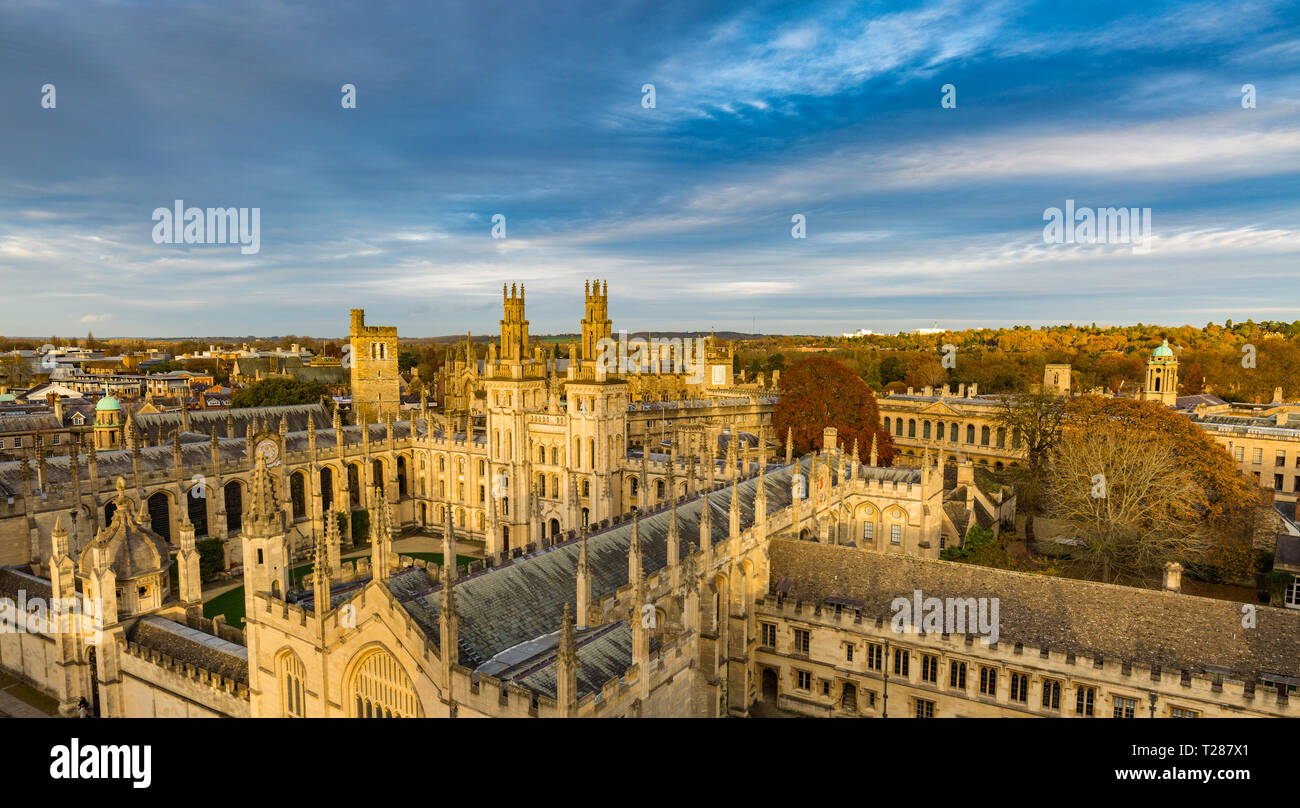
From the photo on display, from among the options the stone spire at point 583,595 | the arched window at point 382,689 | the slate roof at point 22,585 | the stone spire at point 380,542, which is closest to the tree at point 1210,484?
the stone spire at point 583,595

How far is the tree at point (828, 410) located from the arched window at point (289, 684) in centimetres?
4615

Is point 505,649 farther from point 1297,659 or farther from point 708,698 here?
point 1297,659

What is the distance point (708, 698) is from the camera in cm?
2433

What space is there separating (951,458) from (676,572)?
2326 inches

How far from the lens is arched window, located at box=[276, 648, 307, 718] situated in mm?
19359

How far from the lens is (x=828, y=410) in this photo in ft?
202

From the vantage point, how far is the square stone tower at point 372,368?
73.8 m
